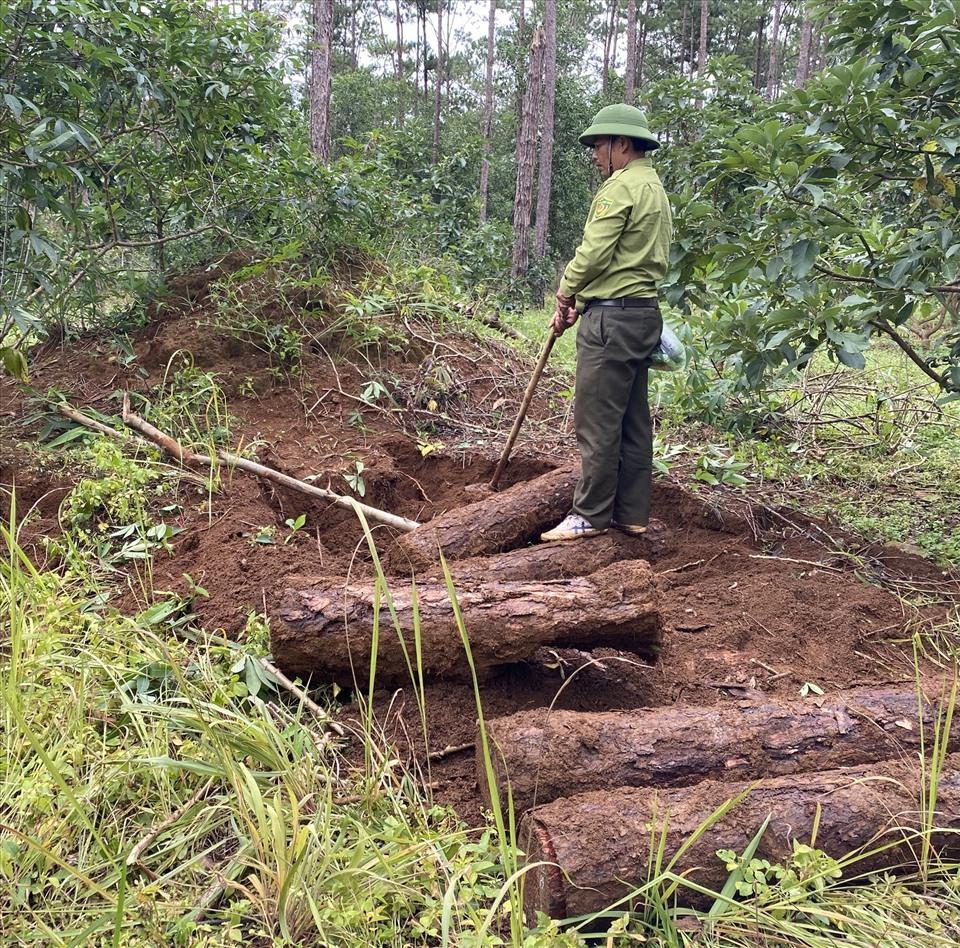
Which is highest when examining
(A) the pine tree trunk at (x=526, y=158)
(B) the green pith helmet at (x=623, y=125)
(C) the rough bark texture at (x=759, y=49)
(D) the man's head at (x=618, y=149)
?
(C) the rough bark texture at (x=759, y=49)

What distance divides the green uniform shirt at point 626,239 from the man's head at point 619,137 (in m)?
0.06

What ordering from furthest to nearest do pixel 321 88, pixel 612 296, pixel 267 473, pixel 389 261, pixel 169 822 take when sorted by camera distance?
pixel 321 88 < pixel 389 261 < pixel 267 473 < pixel 612 296 < pixel 169 822

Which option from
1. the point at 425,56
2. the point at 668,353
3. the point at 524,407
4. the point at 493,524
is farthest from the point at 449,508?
the point at 425,56

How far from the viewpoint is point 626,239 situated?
11.3 feet

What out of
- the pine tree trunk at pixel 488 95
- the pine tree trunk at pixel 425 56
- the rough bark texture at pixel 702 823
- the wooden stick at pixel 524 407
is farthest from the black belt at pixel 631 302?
the pine tree trunk at pixel 425 56

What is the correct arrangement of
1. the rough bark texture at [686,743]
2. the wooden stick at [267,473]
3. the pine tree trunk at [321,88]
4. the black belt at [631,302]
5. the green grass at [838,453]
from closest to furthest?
the rough bark texture at [686,743] < the black belt at [631,302] < the wooden stick at [267,473] < the green grass at [838,453] < the pine tree trunk at [321,88]

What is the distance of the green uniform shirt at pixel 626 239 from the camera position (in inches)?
133

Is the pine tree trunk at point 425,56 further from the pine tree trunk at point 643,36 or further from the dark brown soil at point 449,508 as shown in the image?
the dark brown soil at point 449,508

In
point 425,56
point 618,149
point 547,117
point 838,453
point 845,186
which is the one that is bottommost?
point 838,453

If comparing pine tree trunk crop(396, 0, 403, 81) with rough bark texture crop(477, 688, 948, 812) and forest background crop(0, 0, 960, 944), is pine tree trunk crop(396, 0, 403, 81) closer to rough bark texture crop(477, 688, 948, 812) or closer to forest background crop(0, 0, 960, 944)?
forest background crop(0, 0, 960, 944)

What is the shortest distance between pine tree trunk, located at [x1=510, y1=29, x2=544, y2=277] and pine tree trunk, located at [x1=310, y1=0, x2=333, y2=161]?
3646 mm

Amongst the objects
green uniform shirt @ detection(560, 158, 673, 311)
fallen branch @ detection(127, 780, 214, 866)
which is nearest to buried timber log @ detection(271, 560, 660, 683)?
fallen branch @ detection(127, 780, 214, 866)

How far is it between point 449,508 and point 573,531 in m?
0.86

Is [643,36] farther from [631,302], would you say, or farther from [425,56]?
[631,302]
